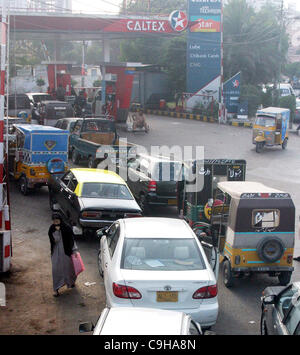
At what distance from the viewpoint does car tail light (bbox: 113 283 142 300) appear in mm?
7547

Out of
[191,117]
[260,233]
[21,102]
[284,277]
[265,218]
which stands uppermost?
[21,102]

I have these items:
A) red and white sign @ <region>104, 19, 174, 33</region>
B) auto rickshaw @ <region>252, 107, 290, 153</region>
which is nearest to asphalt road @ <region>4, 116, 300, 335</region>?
auto rickshaw @ <region>252, 107, 290, 153</region>

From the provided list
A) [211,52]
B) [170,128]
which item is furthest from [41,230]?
[211,52]

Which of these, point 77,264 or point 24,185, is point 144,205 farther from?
point 77,264

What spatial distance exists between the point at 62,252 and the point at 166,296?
2.76 metres

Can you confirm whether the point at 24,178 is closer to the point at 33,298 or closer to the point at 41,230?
the point at 41,230

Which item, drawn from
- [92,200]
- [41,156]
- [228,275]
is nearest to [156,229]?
[228,275]

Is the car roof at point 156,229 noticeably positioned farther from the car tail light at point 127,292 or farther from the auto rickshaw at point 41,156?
the auto rickshaw at point 41,156

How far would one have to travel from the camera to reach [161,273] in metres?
7.76

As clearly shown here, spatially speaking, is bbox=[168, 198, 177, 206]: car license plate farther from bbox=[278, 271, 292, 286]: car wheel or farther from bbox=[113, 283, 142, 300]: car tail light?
bbox=[113, 283, 142, 300]: car tail light

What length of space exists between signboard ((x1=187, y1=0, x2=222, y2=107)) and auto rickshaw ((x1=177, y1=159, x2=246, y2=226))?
25581mm

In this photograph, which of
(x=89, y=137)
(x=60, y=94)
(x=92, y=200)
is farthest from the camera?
(x=60, y=94)

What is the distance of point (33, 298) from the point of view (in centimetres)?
952
